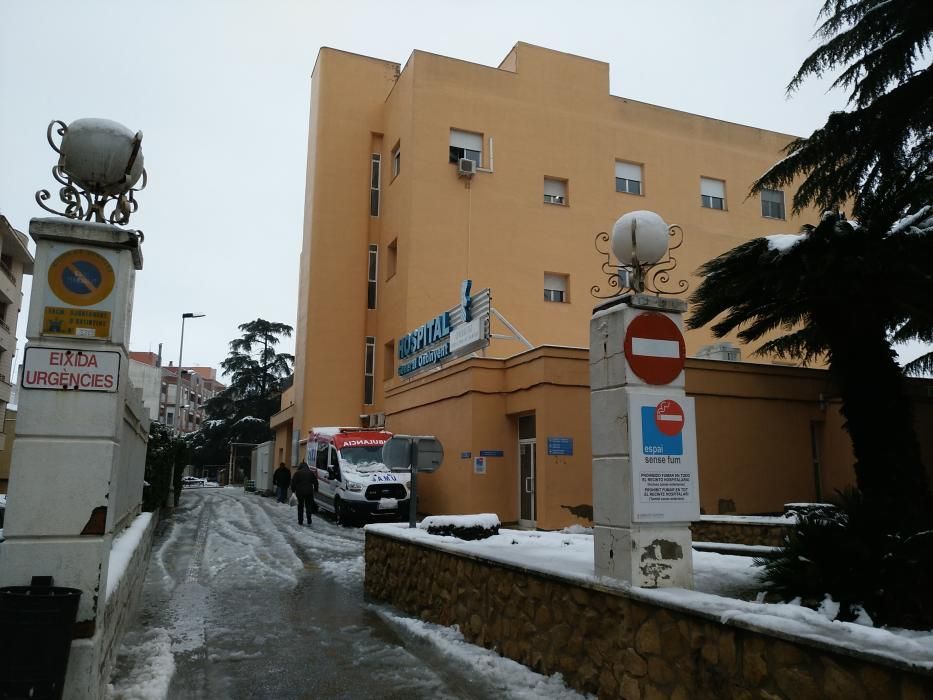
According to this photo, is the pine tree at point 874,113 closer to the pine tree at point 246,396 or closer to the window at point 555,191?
the window at point 555,191

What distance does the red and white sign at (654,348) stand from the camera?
545 centimetres

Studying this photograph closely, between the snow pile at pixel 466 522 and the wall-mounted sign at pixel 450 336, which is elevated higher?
the wall-mounted sign at pixel 450 336

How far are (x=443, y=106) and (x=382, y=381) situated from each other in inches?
393

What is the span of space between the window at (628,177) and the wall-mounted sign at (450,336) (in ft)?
32.5

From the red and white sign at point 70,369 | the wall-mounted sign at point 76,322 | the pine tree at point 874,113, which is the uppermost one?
the pine tree at point 874,113

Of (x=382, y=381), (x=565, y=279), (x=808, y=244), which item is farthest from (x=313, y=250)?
(x=808, y=244)

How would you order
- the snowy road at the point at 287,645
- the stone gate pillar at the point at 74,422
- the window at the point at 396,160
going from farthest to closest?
the window at the point at 396,160, the snowy road at the point at 287,645, the stone gate pillar at the point at 74,422

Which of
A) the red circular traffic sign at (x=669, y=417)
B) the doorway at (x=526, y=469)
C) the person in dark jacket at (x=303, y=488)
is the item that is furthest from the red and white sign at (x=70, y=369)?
the person in dark jacket at (x=303, y=488)

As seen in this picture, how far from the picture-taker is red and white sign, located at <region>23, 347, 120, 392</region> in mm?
4492

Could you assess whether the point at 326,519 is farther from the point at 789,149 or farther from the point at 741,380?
the point at 789,149

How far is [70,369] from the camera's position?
4562mm

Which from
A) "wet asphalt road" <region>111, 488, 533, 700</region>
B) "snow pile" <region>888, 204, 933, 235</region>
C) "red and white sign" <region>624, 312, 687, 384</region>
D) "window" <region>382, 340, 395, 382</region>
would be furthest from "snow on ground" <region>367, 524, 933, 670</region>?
"window" <region>382, 340, 395, 382</region>

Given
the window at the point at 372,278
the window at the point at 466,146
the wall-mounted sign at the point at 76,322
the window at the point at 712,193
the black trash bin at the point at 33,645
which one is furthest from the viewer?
the window at the point at 712,193

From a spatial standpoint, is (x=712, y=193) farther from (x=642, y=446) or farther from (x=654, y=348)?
(x=642, y=446)
